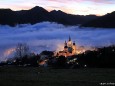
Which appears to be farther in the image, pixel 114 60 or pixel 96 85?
pixel 114 60

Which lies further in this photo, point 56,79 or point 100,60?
point 100,60

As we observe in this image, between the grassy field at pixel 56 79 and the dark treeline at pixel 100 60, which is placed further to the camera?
the dark treeline at pixel 100 60

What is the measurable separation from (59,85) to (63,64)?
130 m

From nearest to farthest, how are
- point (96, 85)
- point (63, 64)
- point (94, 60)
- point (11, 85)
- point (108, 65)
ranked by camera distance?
point (96, 85)
point (11, 85)
point (108, 65)
point (94, 60)
point (63, 64)

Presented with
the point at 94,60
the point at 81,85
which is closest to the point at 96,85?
the point at 81,85

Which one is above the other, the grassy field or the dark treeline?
the grassy field

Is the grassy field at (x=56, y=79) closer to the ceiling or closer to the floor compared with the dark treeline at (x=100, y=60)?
closer to the ceiling

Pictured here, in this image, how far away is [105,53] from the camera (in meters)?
195

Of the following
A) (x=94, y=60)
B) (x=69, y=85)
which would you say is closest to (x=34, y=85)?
(x=69, y=85)

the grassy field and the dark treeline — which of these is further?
the dark treeline

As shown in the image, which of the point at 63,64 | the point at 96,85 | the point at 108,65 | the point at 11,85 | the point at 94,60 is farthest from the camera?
the point at 63,64

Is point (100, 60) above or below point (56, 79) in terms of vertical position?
below

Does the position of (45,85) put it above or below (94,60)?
above

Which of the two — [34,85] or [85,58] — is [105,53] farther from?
[34,85]
